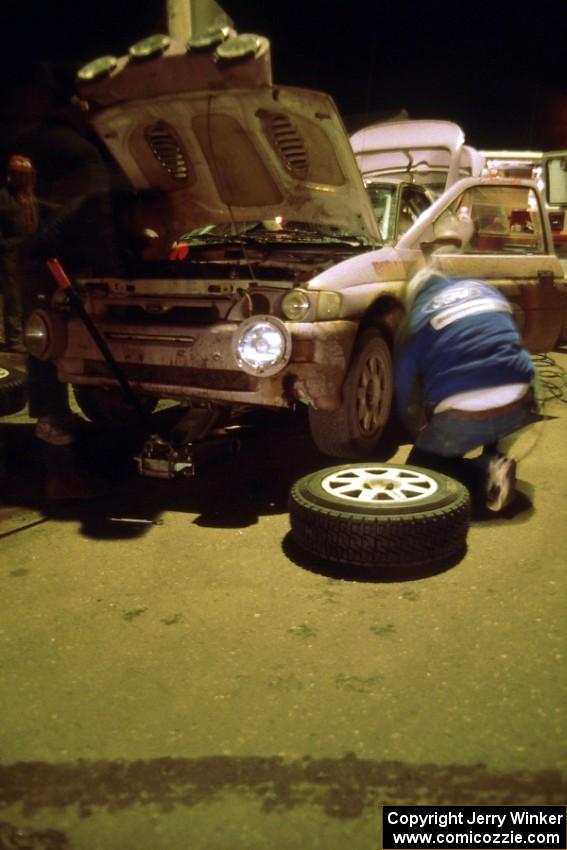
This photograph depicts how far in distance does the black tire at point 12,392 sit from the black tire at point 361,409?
2.51 m

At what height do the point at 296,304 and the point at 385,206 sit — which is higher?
the point at 385,206

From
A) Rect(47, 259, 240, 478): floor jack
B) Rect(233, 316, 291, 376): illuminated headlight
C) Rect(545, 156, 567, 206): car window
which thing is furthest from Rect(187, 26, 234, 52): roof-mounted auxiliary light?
Rect(545, 156, 567, 206): car window

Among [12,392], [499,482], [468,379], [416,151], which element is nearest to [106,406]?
[12,392]

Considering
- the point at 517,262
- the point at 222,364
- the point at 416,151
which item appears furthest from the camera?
the point at 416,151

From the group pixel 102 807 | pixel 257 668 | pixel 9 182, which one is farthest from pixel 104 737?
pixel 9 182

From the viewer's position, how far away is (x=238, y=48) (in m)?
3.85

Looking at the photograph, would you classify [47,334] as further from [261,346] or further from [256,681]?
[256,681]

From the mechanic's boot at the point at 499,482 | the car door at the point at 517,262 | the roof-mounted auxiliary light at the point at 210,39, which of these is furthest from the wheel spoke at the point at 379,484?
the roof-mounted auxiliary light at the point at 210,39

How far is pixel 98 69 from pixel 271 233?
148 centimetres

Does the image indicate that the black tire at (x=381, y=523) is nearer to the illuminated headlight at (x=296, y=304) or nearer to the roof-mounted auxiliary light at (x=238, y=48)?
the illuminated headlight at (x=296, y=304)

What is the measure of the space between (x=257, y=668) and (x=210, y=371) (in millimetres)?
1953

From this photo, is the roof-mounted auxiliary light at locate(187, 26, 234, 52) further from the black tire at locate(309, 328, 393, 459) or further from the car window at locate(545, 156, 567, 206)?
the car window at locate(545, 156, 567, 206)

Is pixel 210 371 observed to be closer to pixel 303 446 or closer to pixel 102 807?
pixel 303 446

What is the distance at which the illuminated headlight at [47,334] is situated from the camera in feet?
14.7
